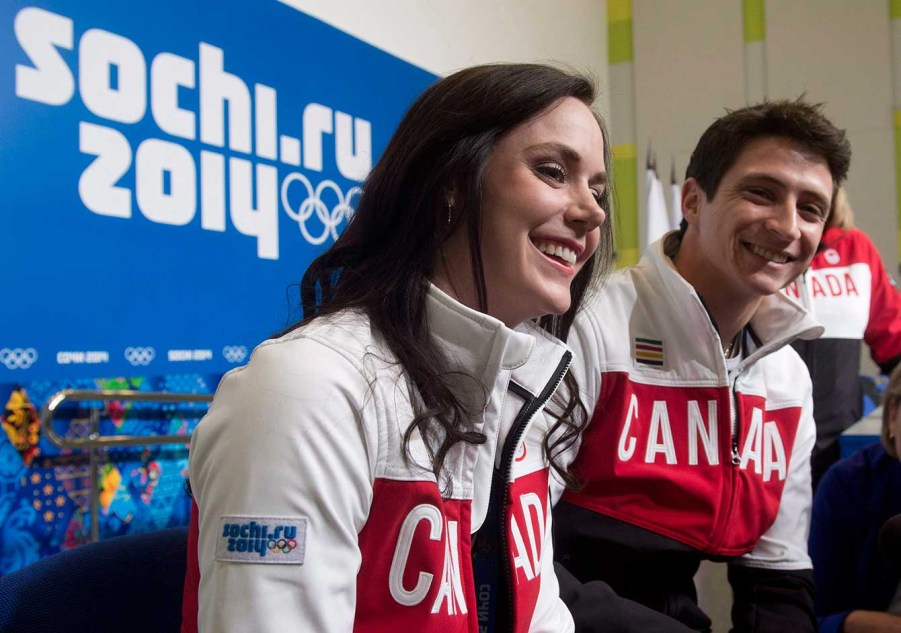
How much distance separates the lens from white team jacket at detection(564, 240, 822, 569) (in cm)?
153

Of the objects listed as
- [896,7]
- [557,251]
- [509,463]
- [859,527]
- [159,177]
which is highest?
[896,7]

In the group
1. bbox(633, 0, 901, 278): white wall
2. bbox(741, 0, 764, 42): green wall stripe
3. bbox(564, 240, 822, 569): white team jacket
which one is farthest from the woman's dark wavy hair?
bbox(741, 0, 764, 42): green wall stripe

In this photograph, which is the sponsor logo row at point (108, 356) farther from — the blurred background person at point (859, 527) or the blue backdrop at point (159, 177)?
the blurred background person at point (859, 527)

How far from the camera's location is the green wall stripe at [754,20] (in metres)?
5.14

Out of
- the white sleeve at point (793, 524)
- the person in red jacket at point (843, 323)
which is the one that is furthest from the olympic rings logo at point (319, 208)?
the person in red jacket at point (843, 323)

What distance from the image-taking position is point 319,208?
2939mm

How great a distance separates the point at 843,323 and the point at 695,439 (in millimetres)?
1794

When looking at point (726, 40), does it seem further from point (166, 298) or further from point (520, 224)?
point (520, 224)

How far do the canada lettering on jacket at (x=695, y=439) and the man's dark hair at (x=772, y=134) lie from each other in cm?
46

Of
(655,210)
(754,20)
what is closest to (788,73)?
(754,20)

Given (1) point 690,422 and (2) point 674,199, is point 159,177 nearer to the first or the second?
(1) point 690,422

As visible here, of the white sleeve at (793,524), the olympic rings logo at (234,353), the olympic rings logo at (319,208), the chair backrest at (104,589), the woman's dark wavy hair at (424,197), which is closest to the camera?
the chair backrest at (104,589)

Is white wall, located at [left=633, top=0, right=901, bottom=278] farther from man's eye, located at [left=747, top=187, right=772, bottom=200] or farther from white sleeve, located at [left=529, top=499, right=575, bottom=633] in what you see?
white sleeve, located at [left=529, top=499, right=575, bottom=633]

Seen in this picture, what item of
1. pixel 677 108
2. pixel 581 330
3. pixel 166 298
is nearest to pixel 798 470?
pixel 581 330
